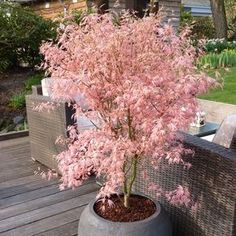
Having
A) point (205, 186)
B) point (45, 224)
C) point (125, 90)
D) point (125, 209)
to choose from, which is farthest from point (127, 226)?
point (45, 224)

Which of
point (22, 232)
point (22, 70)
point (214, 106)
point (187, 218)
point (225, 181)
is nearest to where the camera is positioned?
point (225, 181)

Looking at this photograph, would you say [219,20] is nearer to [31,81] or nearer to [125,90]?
[31,81]

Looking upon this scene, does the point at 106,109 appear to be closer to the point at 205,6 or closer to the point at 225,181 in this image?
the point at 225,181

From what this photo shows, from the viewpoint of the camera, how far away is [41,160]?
11.9 feet

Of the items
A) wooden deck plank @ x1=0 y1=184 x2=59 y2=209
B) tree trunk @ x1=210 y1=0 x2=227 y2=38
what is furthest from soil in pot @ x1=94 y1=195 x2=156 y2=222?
tree trunk @ x1=210 y1=0 x2=227 y2=38

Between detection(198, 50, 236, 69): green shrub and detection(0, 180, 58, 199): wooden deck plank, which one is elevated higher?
detection(198, 50, 236, 69): green shrub

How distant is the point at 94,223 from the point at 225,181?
68 centimetres

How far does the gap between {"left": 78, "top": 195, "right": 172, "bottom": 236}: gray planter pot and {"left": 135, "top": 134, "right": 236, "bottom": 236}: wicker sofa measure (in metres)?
0.18

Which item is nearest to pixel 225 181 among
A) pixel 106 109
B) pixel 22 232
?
pixel 106 109

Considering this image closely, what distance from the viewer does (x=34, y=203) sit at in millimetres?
2881

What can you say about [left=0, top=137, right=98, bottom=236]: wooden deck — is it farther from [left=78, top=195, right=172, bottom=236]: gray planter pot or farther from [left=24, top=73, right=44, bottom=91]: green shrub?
[left=24, top=73, right=44, bottom=91]: green shrub

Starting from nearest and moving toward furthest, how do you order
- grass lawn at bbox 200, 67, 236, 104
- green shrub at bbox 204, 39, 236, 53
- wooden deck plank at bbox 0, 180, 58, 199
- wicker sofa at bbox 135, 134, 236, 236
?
1. wicker sofa at bbox 135, 134, 236, 236
2. wooden deck plank at bbox 0, 180, 58, 199
3. grass lawn at bbox 200, 67, 236, 104
4. green shrub at bbox 204, 39, 236, 53

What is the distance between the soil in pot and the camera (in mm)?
1995

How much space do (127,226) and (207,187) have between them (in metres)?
0.46
